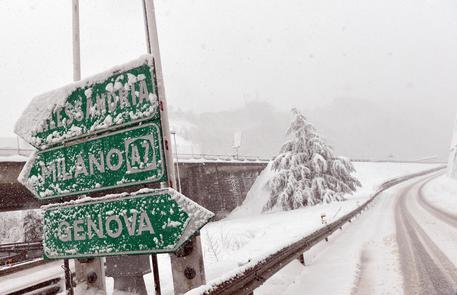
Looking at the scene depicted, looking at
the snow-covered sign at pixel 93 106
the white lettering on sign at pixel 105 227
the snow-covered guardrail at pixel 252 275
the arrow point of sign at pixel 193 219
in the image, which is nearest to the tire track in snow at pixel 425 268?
the snow-covered guardrail at pixel 252 275

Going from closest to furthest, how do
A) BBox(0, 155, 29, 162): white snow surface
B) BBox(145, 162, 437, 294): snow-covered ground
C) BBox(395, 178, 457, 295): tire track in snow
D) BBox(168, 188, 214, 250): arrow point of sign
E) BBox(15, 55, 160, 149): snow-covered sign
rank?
BBox(168, 188, 214, 250): arrow point of sign < BBox(15, 55, 160, 149): snow-covered sign < BBox(395, 178, 457, 295): tire track in snow < BBox(145, 162, 437, 294): snow-covered ground < BBox(0, 155, 29, 162): white snow surface

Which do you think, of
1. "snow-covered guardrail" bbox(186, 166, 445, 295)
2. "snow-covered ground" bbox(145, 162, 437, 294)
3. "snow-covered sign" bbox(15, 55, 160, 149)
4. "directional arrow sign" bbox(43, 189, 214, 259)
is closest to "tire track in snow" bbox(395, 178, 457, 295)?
"snow-covered guardrail" bbox(186, 166, 445, 295)

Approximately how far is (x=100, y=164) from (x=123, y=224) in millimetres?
704

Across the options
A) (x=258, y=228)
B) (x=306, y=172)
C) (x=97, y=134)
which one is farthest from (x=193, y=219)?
(x=306, y=172)

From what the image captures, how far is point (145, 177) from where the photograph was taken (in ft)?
11.0

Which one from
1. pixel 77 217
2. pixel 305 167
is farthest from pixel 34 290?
pixel 305 167

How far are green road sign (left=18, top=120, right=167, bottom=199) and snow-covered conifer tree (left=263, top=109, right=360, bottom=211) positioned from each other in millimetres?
28166

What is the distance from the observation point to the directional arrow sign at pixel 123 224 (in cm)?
308

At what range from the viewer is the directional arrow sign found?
3.08 metres

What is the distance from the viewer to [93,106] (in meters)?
3.81

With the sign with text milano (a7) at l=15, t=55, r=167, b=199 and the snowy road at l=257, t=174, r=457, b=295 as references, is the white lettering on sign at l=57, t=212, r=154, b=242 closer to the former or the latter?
the sign with text milano (a7) at l=15, t=55, r=167, b=199

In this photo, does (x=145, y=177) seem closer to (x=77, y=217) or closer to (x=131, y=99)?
(x=131, y=99)

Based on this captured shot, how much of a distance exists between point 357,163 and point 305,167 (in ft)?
199

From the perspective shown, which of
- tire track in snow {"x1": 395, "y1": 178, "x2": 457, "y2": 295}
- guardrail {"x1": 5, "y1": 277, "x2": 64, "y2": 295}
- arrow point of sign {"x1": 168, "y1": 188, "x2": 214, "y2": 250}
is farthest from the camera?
guardrail {"x1": 5, "y1": 277, "x2": 64, "y2": 295}
